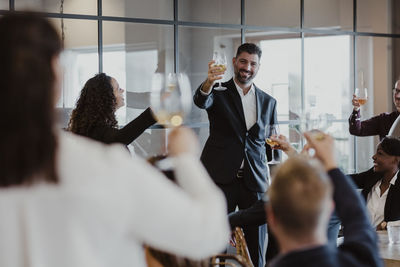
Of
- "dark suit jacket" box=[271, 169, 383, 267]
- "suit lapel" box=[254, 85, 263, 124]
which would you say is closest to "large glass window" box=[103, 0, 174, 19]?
"suit lapel" box=[254, 85, 263, 124]

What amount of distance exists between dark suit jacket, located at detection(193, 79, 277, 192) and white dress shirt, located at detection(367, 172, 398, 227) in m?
0.68

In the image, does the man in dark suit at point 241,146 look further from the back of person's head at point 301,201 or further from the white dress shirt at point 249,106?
the back of person's head at point 301,201

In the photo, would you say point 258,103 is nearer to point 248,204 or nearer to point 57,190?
point 248,204

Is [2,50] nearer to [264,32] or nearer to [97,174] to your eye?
[97,174]

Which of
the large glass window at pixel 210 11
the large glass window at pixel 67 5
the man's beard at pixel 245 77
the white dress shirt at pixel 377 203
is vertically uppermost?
the large glass window at pixel 210 11

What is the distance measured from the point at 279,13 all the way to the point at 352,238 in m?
4.70

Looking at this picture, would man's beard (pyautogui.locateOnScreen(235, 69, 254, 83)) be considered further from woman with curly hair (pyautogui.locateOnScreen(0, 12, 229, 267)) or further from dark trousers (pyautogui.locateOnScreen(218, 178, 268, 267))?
woman with curly hair (pyautogui.locateOnScreen(0, 12, 229, 267))

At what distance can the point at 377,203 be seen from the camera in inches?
144

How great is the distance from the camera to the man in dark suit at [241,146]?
401 cm

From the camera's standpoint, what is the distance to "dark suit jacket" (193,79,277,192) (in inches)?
158

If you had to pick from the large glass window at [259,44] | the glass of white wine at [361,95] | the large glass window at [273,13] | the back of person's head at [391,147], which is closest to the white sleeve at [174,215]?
the back of person's head at [391,147]

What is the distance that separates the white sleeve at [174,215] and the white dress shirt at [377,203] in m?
2.60

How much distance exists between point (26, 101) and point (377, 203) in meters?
2.90

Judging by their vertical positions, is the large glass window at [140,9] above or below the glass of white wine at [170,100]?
above
